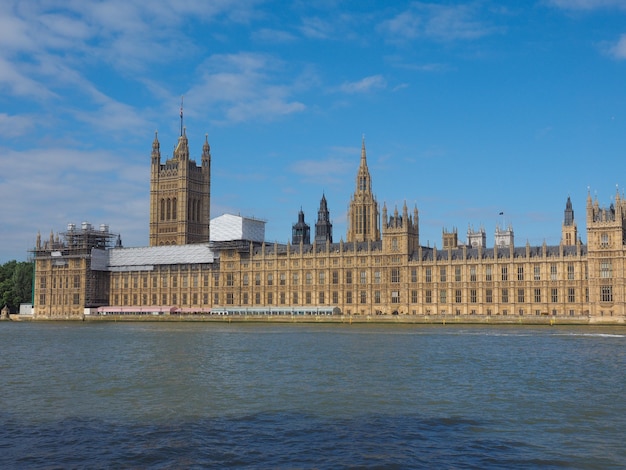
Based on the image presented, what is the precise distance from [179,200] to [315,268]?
177 ft

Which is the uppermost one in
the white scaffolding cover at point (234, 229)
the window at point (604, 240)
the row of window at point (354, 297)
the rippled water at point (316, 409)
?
the white scaffolding cover at point (234, 229)

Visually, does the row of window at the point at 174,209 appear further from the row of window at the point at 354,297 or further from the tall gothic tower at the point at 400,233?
the tall gothic tower at the point at 400,233

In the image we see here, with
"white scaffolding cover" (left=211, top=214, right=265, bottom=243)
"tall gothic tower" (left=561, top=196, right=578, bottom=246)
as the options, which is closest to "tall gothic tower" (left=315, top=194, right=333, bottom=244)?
"white scaffolding cover" (left=211, top=214, right=265, bottom=243)

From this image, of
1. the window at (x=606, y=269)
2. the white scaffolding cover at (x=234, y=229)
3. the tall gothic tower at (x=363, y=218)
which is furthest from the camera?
the tall gothic tower at (x=363, y=218)

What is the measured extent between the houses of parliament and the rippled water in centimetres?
5711

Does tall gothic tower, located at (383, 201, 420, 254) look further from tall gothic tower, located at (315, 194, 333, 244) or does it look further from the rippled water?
the rippled water

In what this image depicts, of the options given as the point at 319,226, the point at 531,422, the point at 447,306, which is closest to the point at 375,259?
the point at 447,306

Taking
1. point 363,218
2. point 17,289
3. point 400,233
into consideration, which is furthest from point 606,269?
point 17,289

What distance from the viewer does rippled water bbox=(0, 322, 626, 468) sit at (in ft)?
87.6

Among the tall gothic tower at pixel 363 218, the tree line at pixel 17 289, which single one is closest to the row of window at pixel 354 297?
the tree line at pixel 17 289

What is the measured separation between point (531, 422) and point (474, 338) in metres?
51.8

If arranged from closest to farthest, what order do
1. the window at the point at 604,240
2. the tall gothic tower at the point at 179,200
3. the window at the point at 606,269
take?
the window at the point at 606,269 < the window at the point at 604,240 < the tall gothic tower at the point at 179,200

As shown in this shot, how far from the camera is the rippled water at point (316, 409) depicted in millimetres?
26703

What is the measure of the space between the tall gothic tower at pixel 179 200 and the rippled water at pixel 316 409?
121m
